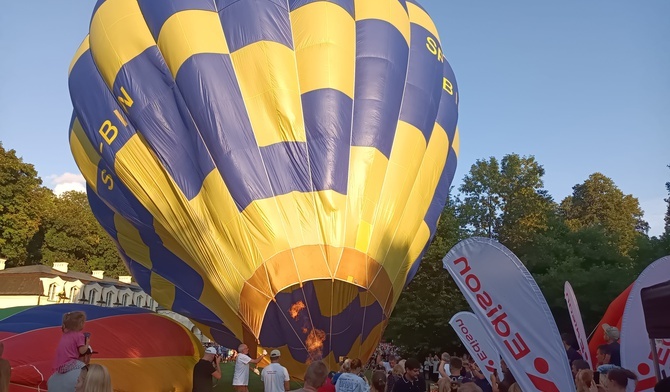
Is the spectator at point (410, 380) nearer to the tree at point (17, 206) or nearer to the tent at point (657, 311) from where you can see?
the tent at point (657, 311)

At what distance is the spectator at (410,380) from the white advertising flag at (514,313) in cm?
195

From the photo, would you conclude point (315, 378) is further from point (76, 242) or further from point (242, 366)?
point (76, 242)

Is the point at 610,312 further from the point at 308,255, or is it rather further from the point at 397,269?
the point at 308,255

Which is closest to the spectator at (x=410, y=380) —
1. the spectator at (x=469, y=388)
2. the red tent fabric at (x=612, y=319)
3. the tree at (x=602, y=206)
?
the spectator at (x=469, y=388)

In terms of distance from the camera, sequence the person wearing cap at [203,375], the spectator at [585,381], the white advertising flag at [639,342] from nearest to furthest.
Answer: the spectator at [585,381]
the white advertising flag at [639,342]
the person wearing cap at [203,375]

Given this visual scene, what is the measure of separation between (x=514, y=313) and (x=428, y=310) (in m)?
18.1

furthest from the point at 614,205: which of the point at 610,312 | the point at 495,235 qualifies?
the point at 610,312

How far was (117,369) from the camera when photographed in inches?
334

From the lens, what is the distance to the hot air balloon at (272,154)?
25.1 ft

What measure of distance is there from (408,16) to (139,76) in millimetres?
4968

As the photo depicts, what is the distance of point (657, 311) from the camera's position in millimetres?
4484

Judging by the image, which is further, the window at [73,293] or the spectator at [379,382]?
the window at [73,293]

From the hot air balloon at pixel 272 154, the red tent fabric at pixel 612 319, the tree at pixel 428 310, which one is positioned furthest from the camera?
the tree at pixel 428 310

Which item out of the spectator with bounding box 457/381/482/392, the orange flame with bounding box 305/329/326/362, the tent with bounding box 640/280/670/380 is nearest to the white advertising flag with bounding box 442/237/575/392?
the tent with bounding box 640/280/670/380
